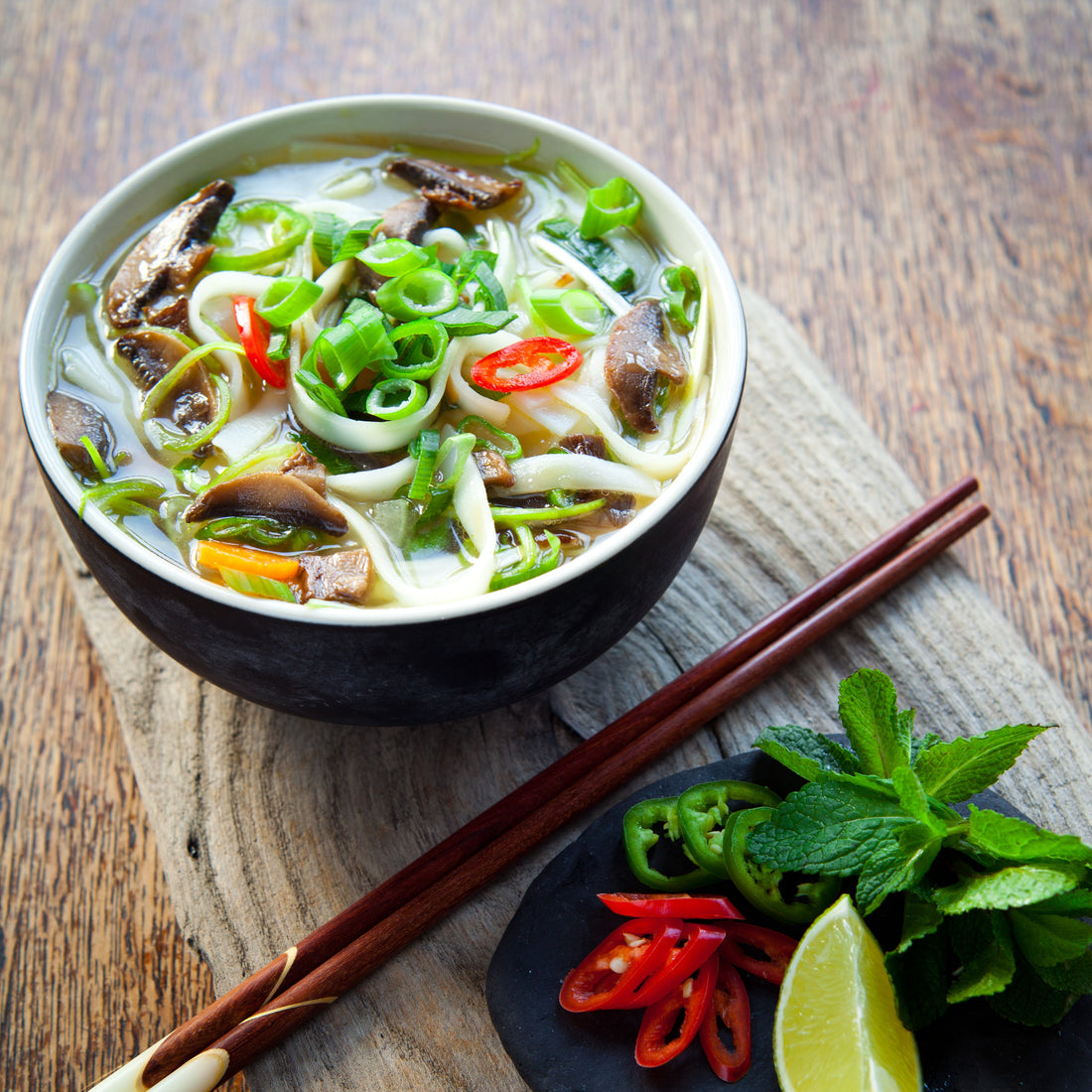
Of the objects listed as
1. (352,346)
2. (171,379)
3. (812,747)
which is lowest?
(812,747)

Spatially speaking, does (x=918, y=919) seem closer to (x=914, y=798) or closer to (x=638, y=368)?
(x=914, y=798)

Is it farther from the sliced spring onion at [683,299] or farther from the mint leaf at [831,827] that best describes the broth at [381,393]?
the mint leaf at [831,827]

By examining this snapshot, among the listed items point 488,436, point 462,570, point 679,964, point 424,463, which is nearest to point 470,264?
point 488,436

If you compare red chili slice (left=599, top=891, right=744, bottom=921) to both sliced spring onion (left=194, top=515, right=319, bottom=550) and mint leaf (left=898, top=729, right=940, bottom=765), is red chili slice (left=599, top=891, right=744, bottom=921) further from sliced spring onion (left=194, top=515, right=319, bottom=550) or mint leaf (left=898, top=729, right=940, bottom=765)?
sliced spring onion (left=194, top=515, right=319, bottom=550)

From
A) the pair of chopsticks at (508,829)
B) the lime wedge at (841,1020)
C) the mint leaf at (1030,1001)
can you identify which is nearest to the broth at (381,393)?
the pair of chopsticks at (508,829)

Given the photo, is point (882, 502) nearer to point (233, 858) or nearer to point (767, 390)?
point (767, 390)

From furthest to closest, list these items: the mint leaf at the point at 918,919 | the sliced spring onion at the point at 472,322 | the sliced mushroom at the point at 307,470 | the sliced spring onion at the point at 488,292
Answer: the sliced spring onion at the point at 488,292 → the sliced spring onion at the point at 472,322 → the sliced mushroom at the point at 307,470 → the mint leaf at the point at 918,919
